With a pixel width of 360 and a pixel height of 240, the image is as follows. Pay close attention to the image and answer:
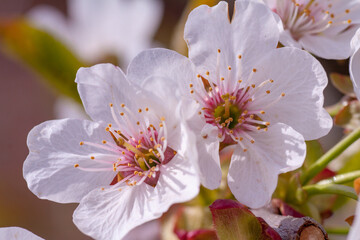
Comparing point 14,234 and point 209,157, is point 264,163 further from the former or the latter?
point 14,234

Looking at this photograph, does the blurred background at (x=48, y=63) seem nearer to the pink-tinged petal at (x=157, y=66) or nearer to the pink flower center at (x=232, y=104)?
the pink flower center at (x=232, y=104)

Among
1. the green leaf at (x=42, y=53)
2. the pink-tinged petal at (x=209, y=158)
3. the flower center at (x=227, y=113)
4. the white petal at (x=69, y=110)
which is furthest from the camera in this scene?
the white petal at (x=69, y=110)

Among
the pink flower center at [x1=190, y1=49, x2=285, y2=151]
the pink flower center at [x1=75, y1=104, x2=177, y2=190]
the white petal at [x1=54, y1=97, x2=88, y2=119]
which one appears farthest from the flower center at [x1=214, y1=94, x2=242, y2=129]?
the white petal at [x1=54, y1=97, x2=88, y2=119]

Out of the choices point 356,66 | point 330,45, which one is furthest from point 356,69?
point 330,45

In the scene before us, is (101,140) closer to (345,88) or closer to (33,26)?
(345,88)

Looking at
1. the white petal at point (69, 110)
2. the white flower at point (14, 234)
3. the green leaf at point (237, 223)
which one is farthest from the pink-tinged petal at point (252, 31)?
the white petal at point (69, 110)

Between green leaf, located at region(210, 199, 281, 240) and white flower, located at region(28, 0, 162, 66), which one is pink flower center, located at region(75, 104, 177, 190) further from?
white flower, located at region(28, 0, 162, 66)

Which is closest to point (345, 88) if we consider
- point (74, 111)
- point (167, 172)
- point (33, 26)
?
point (167, 172)
